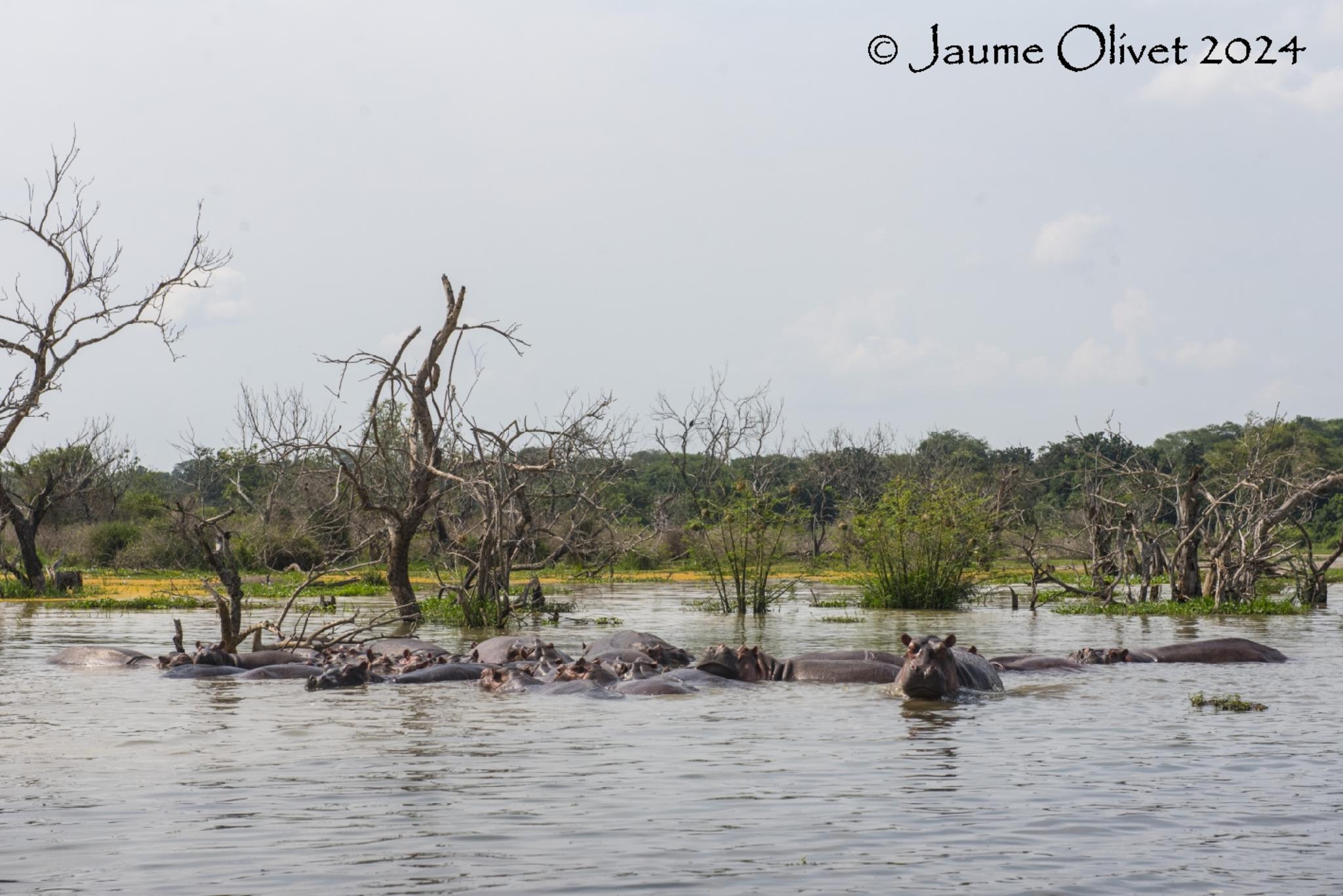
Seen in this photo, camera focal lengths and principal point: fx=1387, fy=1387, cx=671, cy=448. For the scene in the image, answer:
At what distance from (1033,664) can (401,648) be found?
6.65 m

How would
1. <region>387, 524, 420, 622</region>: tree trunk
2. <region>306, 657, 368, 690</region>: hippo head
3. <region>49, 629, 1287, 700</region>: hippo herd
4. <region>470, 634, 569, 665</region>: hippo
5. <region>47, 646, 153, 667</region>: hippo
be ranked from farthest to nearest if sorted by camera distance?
<region>387, 524, 420, 622</region>: tree trunk → <region>47, 646, 153, 667</region>: hippo → <region>470, 634, 569, 665</region>: hippo → <region>306, 657, 368, 690</region>: hippo head → <region>49, 629, 1287, 700</region>: hippo herd

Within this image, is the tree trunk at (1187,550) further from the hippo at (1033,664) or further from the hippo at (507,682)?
the hippo at (507,682)

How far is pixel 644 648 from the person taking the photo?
46.6ft

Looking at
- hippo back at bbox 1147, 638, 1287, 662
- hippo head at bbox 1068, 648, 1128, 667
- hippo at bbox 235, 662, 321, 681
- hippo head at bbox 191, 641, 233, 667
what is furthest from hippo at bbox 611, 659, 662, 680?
hippo back at bbox 1147, 638, 1287, 662

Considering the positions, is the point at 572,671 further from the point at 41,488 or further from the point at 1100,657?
the point at 41,488

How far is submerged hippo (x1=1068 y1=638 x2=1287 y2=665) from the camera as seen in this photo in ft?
Result: 47.6

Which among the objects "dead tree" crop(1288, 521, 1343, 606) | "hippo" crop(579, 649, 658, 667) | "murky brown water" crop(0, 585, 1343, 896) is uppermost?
"dead tree" crop(1288, 521, 1343, 606)

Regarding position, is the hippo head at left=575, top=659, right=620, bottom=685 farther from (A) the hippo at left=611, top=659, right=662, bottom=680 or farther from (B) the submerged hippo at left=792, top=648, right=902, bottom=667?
(B) the submerged hippo at left=792, top=648, right=902, bottom=667

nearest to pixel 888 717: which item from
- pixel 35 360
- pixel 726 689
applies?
pixel 726 689

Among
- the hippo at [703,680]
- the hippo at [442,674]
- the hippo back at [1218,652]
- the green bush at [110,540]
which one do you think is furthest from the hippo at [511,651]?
the green bush at [110,540]

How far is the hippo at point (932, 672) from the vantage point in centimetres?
1182

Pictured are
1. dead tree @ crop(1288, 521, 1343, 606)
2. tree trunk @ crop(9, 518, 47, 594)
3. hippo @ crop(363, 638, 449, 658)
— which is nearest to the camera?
hippo @ crop(363, 638, 449, 658)

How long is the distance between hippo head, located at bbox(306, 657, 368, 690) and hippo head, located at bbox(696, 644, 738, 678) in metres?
3.22

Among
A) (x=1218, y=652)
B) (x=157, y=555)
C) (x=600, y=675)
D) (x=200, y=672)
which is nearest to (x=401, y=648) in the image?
(x=200, y=672)
